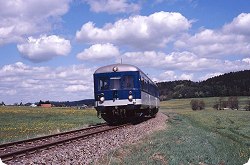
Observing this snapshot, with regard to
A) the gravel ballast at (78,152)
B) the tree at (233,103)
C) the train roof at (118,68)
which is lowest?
the gravel ballast at (78,152)

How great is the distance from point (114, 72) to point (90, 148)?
10632mm

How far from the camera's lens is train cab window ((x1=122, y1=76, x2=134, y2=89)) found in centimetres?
2281

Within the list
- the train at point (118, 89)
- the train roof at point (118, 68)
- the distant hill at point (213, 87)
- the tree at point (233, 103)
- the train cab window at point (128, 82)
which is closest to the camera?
the train at point (118, 89)

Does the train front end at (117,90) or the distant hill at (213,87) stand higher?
the distant hill at (213,87)

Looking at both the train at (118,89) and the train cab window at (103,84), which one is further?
the train cab window at (103,84)

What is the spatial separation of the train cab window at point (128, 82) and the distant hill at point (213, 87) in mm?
103735

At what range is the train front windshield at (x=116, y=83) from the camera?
2283cm

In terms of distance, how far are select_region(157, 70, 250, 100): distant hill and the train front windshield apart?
104 m

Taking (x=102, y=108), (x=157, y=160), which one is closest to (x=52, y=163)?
(x=157, y=160)

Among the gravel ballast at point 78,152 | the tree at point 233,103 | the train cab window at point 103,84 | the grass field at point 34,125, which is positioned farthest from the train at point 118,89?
the tree at point 233,103

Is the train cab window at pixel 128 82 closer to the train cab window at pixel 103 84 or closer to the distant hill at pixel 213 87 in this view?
the train cab window at pixel 103 84

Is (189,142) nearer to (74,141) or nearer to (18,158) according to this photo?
(74,141)

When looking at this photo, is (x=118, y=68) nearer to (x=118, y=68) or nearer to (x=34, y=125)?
(x=118, y=68)

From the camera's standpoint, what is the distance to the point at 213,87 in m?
133
